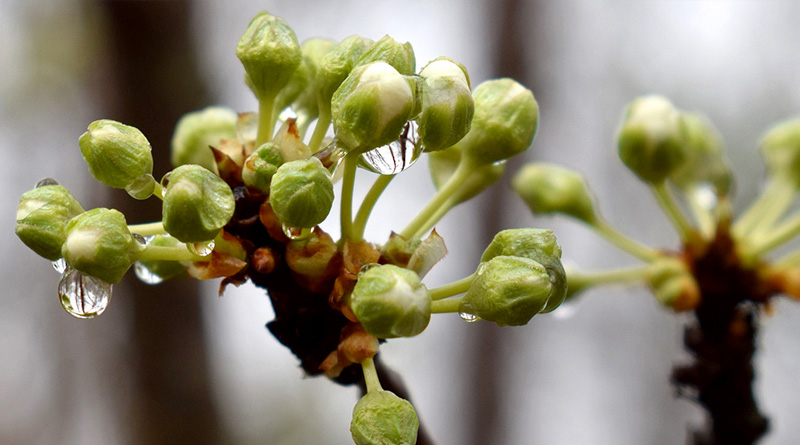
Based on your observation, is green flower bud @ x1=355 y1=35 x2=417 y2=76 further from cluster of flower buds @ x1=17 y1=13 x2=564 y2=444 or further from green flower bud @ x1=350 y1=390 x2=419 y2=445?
green flower bud @ x1=350 y1=390 x2=419 y2=445

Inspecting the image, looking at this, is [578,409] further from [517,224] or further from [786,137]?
[786,137]

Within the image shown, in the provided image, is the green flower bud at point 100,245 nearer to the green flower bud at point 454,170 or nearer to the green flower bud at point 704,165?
the green flower bud at point 454,170

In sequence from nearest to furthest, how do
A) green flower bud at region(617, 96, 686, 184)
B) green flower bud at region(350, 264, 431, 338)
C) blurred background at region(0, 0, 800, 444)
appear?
1. green flower bud at region(350, 264, 431, 338)
2. green flower bud at region(617, 96, 686, 184)
3. blurred background at region(0, 0, 800, 444)

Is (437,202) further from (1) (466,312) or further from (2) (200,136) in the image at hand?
(2) (200,136)

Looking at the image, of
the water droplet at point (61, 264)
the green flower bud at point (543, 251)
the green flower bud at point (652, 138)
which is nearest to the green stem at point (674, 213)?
the green flower bud at point (652, 138)

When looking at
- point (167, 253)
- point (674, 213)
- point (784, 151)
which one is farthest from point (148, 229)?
point (784, 151)

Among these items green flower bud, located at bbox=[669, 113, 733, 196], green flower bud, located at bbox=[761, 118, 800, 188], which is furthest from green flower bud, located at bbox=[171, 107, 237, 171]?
green flower bud, located at bbox=[761, 118, 800, 188]
